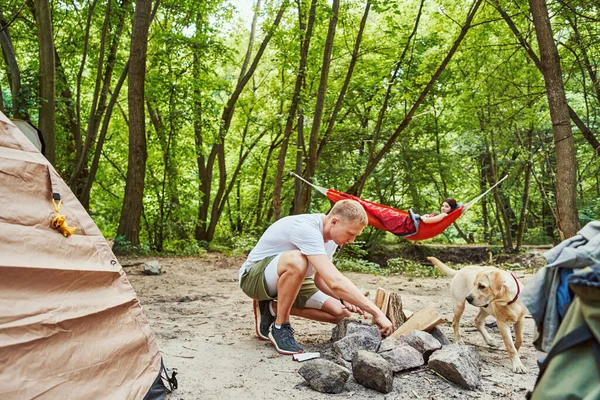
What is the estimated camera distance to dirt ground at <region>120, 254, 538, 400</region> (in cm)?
272

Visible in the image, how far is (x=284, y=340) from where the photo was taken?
340 centimetres

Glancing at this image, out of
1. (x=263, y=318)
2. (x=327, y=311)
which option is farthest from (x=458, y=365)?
(x=263, y=318)

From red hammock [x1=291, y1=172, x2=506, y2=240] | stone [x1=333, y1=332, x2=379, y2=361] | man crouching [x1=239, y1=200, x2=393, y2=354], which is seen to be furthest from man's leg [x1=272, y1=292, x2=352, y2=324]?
red hammock [x1=291, y1=172, x2=506, y2=240]

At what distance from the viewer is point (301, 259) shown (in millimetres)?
3305

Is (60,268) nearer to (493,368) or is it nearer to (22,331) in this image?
(22,331)

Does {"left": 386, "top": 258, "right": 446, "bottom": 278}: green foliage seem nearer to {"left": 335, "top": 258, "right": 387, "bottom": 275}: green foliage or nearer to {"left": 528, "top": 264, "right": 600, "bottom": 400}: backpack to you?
{"left": 335, "top": 258, "right": 387, "bottom": 275}: green foliage

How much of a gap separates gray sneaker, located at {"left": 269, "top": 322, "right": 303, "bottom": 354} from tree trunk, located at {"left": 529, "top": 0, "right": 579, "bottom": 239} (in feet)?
12.0

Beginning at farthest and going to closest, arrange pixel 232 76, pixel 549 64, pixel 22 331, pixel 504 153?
1. pixel 232 76
2. pixel 504 153
3. pixel 549 64
4. pixel 22 331

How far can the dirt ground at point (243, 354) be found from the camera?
8.93ft

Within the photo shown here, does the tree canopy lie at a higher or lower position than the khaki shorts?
higher

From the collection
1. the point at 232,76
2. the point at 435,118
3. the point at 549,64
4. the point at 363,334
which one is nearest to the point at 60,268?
the point at 363,334

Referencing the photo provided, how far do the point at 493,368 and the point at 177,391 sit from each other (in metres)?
2.02

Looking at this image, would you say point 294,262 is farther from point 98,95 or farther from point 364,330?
point 98,95


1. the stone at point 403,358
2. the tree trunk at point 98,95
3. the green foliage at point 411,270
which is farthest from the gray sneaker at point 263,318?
the tree trunk at point 98,95
